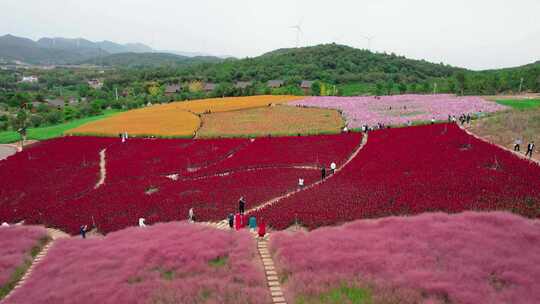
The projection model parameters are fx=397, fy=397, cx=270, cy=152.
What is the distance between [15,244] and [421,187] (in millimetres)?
24517

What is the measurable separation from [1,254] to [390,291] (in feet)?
68.8

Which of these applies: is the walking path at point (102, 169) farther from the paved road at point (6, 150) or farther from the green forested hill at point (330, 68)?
the green forested hill at point (330, 68)

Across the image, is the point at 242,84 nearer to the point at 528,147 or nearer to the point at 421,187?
the point at 528,147

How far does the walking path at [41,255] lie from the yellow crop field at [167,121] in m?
33.1

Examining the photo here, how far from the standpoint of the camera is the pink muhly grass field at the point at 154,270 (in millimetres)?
14898

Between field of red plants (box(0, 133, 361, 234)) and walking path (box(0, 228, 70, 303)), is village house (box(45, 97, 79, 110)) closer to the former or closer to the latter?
field of red plants (box(0, 133, 361, 234))

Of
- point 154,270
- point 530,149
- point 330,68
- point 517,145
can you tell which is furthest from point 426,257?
point 330,68

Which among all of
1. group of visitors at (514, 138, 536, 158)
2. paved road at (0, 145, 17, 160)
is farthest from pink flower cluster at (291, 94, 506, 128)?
paved road at (0, 145, 17, 160)

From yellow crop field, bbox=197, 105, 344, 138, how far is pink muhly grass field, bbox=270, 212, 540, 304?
35753 millimetres

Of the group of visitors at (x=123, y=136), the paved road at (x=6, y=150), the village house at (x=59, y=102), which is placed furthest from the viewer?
the village house at (x=59, y=102)

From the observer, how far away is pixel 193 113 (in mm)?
77438

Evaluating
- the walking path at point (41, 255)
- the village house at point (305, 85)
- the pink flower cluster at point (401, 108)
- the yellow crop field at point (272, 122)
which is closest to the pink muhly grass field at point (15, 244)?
the walking path at point (41, 255)

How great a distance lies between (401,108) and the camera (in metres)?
67.1

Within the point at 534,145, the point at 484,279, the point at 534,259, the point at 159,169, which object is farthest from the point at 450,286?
the point at 159,169
